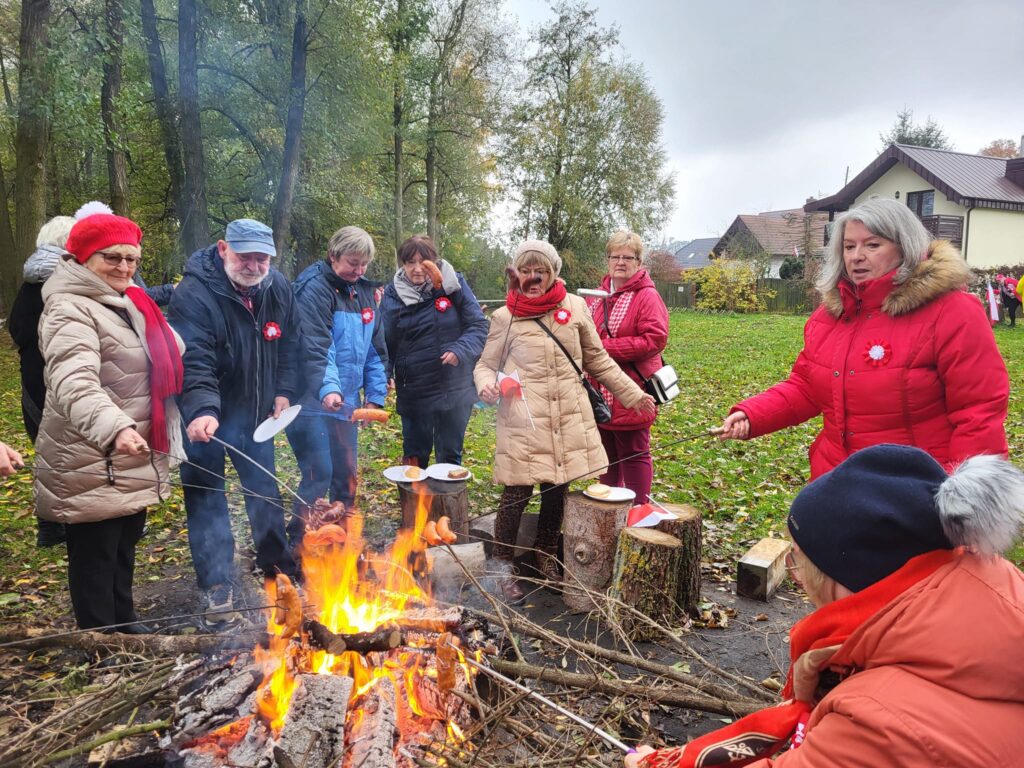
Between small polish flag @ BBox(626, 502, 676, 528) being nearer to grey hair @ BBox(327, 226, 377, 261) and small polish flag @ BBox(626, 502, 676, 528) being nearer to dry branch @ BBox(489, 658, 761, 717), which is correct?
dry branch @ BBox(489, 658, 761, 717)

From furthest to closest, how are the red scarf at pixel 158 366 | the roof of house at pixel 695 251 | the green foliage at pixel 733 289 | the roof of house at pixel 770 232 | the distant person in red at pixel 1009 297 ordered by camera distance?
the roof of house at pixel 695 251, the roof of house at pixel 770 232, the green foliage at pixel 733 289, the distant person in red at pixel 1009 297, the red scarf at pixel 158 366

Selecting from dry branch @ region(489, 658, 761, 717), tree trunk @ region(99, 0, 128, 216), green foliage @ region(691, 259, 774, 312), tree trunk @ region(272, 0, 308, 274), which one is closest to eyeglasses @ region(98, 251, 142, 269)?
dry branch @ region(489, 658, 761, 717)

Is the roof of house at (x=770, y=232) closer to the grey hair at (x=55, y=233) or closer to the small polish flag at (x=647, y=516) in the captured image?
the small polish flag at (x=647, y=516)

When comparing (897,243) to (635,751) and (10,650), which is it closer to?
(635,751)

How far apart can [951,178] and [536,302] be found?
32.4 metres

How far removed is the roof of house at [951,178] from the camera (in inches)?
1120

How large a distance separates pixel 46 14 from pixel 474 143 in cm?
1923

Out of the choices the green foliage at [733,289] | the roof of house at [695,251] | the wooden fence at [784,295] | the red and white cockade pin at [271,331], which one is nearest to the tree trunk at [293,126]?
the red and white cockade pin at [271,331]

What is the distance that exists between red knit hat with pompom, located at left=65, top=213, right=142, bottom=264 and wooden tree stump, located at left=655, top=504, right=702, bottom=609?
3317mm

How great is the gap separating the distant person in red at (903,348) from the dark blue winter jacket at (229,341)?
3130mm

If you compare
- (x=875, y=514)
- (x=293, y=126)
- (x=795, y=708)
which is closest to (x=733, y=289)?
(x=293, y=126)

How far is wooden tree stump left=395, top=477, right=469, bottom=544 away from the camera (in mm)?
4633

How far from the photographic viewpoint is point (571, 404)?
14.6 feet

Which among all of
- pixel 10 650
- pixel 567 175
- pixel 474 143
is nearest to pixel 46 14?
pixel 10 650
